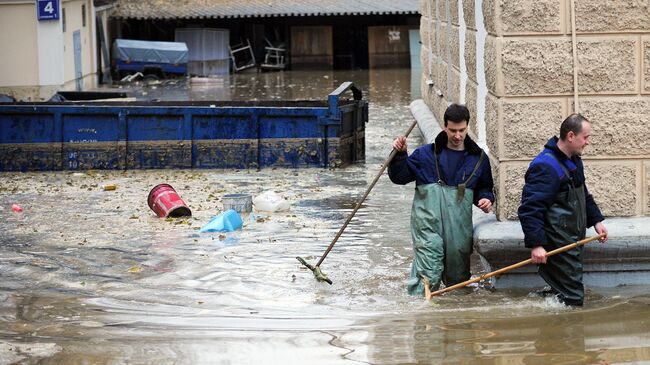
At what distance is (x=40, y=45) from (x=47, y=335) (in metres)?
25.9

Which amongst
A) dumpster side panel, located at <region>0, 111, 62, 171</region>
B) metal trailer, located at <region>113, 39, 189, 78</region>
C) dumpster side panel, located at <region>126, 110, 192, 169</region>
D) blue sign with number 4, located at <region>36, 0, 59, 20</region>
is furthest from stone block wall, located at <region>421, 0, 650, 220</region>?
metal trailer, located at <region>113, 39, 189, 78</region>

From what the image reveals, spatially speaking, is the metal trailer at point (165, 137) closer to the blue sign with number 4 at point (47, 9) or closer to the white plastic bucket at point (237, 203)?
the white plastic bucket at point (237, 203)

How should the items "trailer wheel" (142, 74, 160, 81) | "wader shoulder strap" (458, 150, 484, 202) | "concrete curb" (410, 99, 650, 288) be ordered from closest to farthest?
"wader shoulder strap" (458, 150, 484, 202), "concrete curb" (410, 99, 650, 288), "trailer wheel" (142, 74, 160, 81)

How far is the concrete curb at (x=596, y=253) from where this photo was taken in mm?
9203

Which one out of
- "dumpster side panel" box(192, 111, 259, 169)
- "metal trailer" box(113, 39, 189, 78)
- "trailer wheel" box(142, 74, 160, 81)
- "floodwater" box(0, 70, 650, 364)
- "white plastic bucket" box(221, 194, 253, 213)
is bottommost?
"floodwater" box(0, 70, 650, 364)

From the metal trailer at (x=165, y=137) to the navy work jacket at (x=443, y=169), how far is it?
8769 millimetres

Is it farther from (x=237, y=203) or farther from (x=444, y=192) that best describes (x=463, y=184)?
(x=237, y=203)

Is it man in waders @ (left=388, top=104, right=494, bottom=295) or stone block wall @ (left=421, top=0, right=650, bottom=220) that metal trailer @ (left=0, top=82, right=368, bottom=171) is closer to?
stone block wall @ (left=421, top=0, right=650, bottom=220)

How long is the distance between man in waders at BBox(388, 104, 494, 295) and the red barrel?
16.5 feet

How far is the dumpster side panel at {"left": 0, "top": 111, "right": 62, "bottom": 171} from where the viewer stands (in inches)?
712

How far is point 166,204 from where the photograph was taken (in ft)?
44.5

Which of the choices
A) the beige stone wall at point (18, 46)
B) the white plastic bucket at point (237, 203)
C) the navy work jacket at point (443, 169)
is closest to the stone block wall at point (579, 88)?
the navy work jacket at point (443, 169)

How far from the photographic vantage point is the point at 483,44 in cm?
1034

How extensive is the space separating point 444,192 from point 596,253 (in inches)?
52.7
